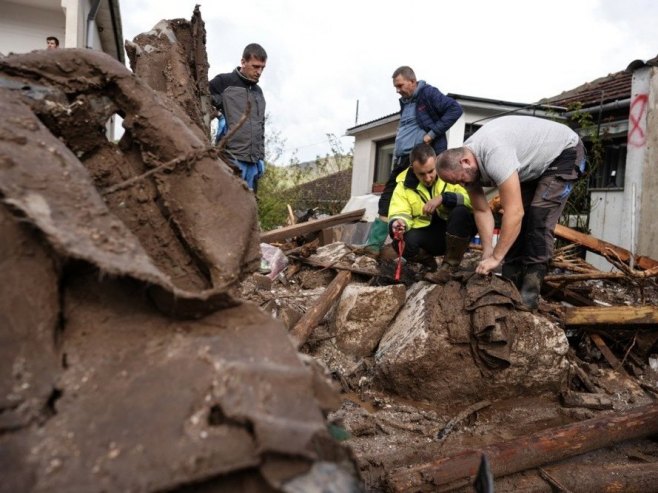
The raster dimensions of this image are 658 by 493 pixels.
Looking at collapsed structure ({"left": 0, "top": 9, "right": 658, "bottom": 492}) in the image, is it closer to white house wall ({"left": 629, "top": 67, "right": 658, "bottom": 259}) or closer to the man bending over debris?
the man bending over debris

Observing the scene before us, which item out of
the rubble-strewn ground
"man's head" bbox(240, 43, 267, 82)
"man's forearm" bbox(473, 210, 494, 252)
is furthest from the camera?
"man's head" bbox(240, 43, 267, 82)

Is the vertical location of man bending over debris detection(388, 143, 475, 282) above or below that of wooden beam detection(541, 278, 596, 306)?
above

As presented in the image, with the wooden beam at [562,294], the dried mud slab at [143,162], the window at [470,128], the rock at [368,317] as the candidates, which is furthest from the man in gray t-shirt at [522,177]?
the window at [470,128]

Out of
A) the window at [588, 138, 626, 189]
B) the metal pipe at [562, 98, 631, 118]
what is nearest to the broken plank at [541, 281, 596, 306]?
the window at [588, 138, 626, 189]

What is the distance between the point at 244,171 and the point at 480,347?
2.82 meters

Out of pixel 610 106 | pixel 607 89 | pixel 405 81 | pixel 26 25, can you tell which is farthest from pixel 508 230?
pixel 26 25

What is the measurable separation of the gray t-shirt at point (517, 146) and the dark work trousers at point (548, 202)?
75mm

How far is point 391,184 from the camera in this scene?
561 centimetres

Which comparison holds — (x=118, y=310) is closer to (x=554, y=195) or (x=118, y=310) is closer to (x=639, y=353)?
(x=554, y=195)

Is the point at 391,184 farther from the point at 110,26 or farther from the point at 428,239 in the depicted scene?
the point at 110,26

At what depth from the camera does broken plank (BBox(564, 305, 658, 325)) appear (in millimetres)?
4398

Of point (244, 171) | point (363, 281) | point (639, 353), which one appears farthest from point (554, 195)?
point (244, 171)

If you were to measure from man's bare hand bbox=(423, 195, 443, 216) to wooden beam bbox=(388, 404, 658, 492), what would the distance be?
2.27 m

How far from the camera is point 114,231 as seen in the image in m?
1.20
